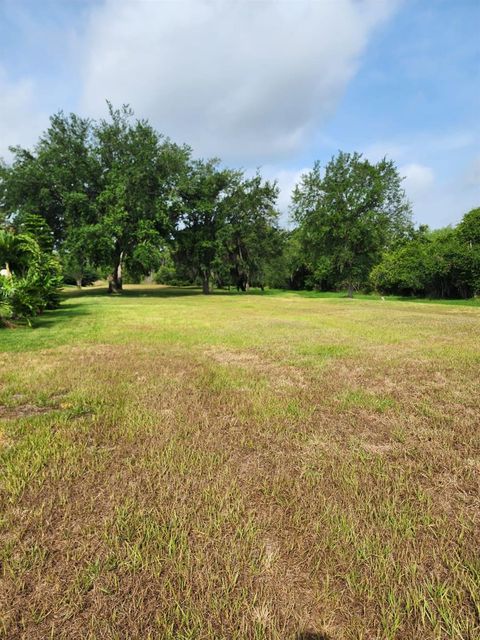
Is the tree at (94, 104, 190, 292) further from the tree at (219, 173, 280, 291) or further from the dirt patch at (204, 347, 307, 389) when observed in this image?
the dirt patch at (204, 347, 307, 389)

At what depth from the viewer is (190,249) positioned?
36.6m

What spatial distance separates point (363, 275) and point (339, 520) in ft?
114

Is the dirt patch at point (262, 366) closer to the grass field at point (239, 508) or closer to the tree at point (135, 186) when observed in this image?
the grass field at point (239, 508)

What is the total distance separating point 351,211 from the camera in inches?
1267

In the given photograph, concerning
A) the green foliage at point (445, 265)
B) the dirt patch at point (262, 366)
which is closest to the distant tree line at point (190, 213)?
the green foliage at point (445, 265)

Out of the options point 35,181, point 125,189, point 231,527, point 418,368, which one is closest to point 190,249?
point 125,189

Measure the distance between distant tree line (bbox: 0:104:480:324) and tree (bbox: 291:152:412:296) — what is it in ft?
0.35

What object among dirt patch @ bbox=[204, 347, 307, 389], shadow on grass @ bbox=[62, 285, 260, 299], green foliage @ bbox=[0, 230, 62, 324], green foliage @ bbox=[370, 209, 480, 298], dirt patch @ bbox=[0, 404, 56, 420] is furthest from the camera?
shadow on grass @ bbox=[62, 285, 260, 299]

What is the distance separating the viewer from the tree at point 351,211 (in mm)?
32000

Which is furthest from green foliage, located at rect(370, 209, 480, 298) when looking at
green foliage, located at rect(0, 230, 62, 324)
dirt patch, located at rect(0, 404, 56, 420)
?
dirt patch, located at rect(0, 404, 56, 420)

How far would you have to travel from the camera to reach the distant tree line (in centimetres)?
2922

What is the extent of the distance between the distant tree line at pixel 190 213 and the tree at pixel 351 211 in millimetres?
106

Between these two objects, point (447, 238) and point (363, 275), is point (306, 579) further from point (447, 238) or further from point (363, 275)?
point (447, 238)

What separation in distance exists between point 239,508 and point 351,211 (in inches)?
1352
